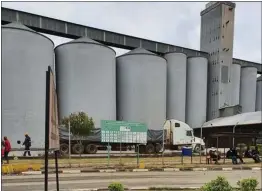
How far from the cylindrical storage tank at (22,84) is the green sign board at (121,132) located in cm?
1441

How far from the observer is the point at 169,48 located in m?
56.3

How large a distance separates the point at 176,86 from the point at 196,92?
4.11m

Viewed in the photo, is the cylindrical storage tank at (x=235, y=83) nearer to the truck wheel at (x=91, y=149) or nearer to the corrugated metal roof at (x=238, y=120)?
the corrugated metal roof at (x=238, y=120)

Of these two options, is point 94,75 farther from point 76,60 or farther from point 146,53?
point 146,53

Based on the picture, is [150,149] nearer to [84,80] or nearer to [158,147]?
[158,147]

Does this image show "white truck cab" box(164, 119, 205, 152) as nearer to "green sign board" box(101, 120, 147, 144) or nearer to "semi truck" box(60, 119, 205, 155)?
"semi truck" box(60, 119, 205, 155)

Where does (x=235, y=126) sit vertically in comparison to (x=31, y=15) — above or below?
below

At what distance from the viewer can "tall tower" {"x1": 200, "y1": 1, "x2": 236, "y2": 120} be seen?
175 feet

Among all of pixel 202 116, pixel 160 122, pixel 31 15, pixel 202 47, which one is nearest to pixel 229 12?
pixel 202 47

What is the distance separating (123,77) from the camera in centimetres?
4659

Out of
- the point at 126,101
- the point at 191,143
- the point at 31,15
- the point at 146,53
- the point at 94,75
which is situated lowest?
the point at 191,143

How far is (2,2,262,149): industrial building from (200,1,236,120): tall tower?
Answer: 6.1 inches

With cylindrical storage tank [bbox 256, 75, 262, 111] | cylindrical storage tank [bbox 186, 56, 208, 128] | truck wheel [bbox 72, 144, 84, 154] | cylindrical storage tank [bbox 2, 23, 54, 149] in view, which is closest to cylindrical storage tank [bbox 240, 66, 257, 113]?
cylindrical storage tank [bbox 256, 75, 262, 111]

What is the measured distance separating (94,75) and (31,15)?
40.8ft
